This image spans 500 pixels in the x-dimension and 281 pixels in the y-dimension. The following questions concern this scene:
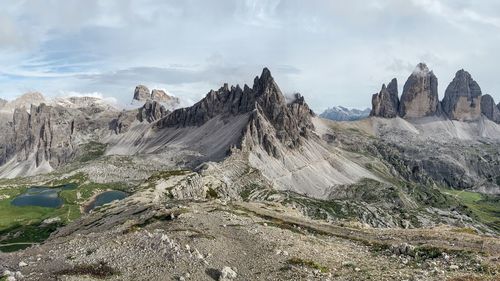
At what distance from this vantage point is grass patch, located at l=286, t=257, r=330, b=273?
41.3 m

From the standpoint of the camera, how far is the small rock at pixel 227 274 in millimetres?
39781

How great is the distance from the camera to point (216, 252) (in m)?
46.3

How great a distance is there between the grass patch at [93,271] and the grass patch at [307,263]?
15.6m

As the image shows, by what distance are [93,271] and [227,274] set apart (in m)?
11.8

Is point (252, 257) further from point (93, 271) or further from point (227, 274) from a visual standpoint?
point (93, 271)

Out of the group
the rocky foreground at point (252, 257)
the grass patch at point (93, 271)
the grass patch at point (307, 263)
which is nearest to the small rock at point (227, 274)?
the rocky foreground at point (252, 257)

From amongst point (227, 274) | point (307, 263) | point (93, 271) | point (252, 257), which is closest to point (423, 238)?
point (307, 263)

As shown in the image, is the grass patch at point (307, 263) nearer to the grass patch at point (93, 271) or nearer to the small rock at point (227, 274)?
the small rock at point (227, 274)

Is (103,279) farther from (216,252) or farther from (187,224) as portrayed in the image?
(187,224)

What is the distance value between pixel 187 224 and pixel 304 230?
1667 cm

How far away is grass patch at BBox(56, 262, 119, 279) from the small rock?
30.1 ft

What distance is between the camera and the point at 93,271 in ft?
136

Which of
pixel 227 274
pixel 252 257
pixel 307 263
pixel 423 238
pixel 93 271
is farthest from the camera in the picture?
pixel 423 238

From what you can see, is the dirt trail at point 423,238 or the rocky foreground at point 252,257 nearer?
the rocky foreground at point 252,257
